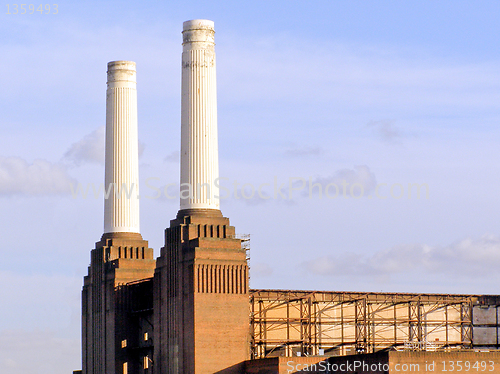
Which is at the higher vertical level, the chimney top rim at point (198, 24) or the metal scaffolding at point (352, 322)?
the chimney top rim at point (198, 24)

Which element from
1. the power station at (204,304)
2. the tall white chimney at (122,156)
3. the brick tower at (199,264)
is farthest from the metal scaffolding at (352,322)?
the tall white chimney at (122,156)

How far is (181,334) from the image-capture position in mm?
97750

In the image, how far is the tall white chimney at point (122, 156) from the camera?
117500mm

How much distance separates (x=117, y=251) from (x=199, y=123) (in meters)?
21.0

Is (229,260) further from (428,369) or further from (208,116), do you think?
(428,369)

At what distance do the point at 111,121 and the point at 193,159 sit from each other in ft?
69.2

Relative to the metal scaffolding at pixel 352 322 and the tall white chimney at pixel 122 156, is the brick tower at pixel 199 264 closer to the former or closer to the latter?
the metal scaffolding at pixel 352 322

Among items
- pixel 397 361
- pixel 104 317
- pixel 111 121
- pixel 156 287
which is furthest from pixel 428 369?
pixel 111 121

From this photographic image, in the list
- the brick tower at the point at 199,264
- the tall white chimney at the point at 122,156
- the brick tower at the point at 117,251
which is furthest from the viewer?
the tall white chimney at the point at 122,156

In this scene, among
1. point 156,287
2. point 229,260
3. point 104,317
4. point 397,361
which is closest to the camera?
point 397,361

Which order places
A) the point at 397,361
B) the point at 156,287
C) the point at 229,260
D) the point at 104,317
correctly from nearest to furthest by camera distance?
1. the point at 397,361
2. the point at 229,260
3. the point at 156,287
4. the point at 104,317

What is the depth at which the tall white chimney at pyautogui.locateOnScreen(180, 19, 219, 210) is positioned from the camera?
330ft

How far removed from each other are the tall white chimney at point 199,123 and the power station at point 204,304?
93 mm

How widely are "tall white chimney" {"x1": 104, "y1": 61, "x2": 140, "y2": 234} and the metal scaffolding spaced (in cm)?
1967
